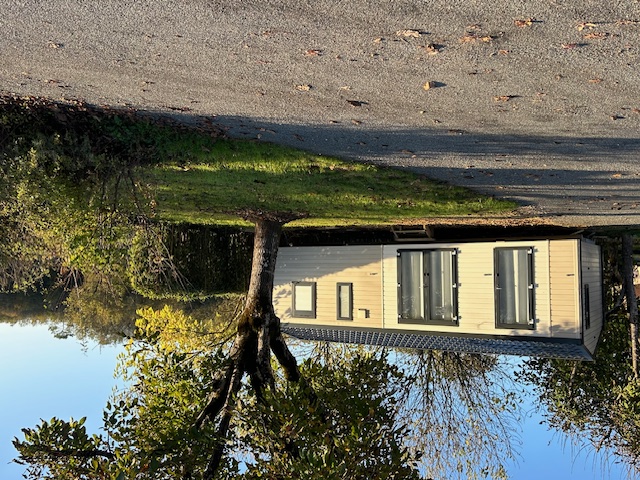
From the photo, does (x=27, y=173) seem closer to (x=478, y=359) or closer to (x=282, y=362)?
(x=282, y=362)

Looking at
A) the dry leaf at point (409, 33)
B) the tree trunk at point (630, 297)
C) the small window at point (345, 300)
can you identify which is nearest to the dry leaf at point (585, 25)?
the dry leaf at point (409, 33)

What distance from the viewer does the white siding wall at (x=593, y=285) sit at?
13.1 metres

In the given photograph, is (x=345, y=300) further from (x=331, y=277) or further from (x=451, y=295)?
(x=451, y=295)

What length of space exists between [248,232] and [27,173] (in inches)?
393

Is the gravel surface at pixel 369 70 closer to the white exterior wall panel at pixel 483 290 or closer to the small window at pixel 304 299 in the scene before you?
the white exterior wall panel at pixel 483 290

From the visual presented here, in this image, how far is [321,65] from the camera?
17.7 feet

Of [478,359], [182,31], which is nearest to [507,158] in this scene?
[182,31]

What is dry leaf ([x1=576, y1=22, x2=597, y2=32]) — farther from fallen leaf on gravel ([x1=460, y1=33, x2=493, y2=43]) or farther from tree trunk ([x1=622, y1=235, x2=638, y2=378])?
tree trunk ([x1=622, y1=235, x2=638, y2=378])

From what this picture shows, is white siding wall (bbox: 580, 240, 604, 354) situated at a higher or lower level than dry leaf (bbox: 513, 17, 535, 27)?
lower

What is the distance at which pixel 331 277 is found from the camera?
1595 cm

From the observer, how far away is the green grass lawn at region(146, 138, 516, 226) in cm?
820

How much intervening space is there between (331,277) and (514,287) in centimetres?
535

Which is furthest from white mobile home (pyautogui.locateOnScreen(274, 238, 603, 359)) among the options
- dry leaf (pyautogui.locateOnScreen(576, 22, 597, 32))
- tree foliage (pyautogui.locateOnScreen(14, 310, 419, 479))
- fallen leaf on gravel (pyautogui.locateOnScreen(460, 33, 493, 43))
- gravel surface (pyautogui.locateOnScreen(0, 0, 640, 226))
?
fallen leaf on gravel (pyautogui.locateOnScreen(460, 33, 493, 43))

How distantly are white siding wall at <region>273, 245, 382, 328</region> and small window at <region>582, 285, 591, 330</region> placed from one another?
5.22 m
